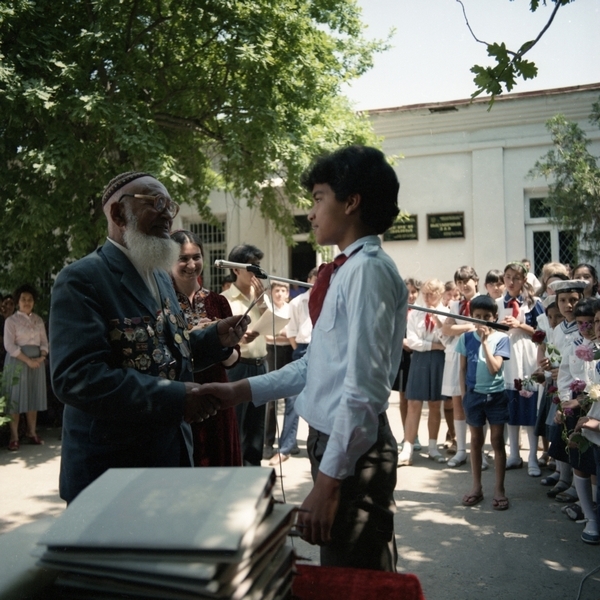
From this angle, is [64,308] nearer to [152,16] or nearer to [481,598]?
[481,598]

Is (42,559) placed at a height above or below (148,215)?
below

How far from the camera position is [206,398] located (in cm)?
215

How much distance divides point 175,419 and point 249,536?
42.7 inches

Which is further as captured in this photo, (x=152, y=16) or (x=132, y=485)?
(x=152, y=16)

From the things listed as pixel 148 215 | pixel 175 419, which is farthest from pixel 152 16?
pixel 175 419

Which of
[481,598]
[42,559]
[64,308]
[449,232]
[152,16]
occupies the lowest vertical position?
[481,598]

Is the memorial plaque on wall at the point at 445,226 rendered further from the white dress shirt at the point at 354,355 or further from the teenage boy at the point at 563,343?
the white dress shirt at the point at 354,355

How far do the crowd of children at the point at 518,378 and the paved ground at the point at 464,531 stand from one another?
0.62 feet

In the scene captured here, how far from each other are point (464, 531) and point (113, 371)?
3.78 m

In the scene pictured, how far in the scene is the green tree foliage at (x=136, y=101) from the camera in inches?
320

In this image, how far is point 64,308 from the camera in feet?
6.92

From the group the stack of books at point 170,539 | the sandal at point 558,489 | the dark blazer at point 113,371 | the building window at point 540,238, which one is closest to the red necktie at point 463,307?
the sandal at point 558,489

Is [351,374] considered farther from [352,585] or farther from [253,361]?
[253,361]

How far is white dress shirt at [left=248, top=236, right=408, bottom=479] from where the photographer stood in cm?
188
